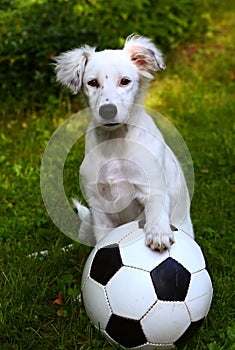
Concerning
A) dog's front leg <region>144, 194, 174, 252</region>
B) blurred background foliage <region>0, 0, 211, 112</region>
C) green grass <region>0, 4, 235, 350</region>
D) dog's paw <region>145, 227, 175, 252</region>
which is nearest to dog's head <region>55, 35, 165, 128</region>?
dog's front leg <region>144, 194, 174, 252</region>

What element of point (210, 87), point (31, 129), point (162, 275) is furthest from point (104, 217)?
point (210, 87)

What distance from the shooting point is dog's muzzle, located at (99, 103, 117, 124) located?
10.3 ft

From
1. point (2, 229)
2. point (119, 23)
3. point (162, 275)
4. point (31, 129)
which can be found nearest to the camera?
point (162, 275)

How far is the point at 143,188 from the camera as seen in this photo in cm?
342

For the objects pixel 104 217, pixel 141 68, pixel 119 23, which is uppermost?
pixel 141 68

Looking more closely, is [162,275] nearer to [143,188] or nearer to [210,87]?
[143,188]

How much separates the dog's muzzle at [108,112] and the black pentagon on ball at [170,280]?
0.80 meters

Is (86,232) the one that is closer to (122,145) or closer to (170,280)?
(122,145)

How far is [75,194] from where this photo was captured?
4.75m

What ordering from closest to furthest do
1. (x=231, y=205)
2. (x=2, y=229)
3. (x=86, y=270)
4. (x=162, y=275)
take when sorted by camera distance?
1. (x=162, y=275)
2. (x=86, y=270)
3. (x=2, y=229)
4. (x=231, y=205)

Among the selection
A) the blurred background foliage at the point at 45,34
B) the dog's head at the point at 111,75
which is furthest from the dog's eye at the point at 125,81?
the blurred background foliage at the point at 45,34

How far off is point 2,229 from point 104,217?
0.96 metres

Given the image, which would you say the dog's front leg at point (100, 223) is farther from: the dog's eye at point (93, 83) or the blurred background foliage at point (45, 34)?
the blurred background foliage at point (45, 34)

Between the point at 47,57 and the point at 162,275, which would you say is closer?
the point at 162,275
